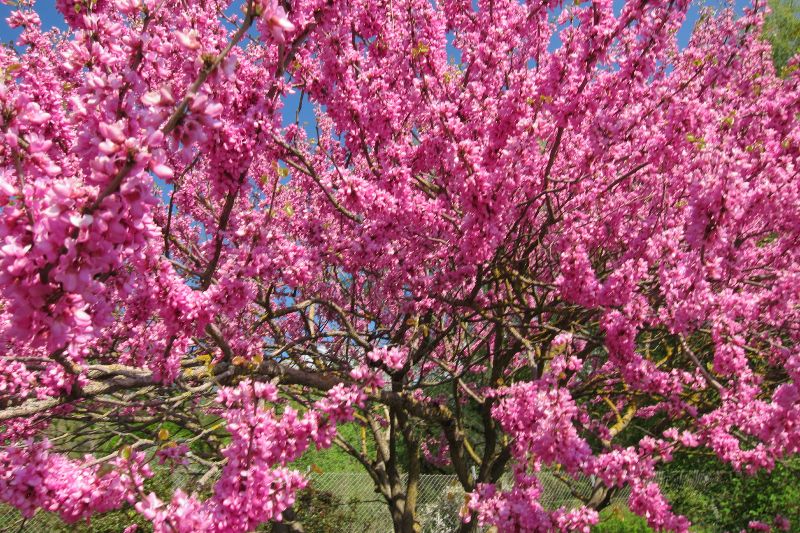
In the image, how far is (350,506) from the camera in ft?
36.1

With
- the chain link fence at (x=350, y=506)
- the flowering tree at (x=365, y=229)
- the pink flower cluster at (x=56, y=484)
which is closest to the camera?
the flowering tree at (x=365, y=229)

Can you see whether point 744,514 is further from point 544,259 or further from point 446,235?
point 446,235

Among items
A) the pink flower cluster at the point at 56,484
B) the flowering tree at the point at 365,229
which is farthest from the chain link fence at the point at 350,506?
the pink flower cluster at the point at 56,484

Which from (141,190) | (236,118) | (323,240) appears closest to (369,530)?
(323,240)

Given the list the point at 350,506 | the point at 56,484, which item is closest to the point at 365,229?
the point at 56,484

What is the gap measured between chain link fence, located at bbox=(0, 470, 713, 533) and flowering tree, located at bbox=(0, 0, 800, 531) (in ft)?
15.8

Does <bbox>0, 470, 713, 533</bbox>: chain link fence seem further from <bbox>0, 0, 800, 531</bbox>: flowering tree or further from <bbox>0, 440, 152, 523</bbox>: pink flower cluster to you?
<bbox>0, 440, 152, 523</bbox>: pink flower cluster

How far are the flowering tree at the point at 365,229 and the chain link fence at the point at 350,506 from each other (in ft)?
15.8

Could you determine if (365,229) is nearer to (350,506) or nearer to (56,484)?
(56,484)

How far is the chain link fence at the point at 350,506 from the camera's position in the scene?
9.09m

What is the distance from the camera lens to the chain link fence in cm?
909

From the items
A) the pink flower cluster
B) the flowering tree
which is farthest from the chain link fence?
the pink flower cluster

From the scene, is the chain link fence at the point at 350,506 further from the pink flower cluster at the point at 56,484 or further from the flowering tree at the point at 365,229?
the pink flower cluster at the point at 56,484

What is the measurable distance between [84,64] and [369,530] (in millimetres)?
11606
